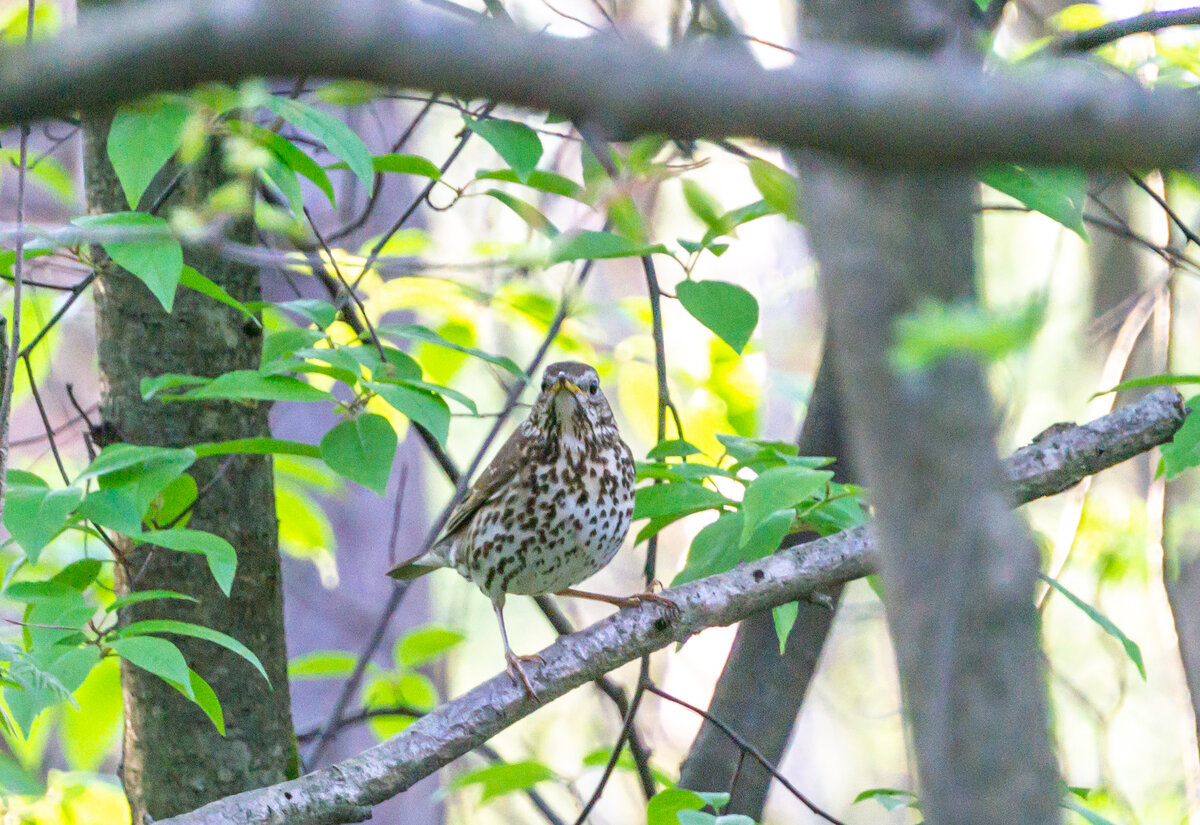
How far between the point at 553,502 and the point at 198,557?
1.12 meters

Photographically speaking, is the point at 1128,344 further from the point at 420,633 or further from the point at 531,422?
the point at 420,633

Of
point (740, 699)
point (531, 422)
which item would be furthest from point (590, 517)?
point (740, 699)

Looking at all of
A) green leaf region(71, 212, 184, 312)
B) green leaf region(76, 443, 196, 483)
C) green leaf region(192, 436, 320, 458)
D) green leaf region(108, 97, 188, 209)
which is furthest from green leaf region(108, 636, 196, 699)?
green leaf region(108, 97, 188, 209)

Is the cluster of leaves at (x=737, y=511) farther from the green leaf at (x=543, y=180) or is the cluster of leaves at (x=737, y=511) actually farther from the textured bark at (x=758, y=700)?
the green leaf at (x=543, y=180)

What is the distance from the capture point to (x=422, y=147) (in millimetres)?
9891

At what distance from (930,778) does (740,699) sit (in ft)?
8.11

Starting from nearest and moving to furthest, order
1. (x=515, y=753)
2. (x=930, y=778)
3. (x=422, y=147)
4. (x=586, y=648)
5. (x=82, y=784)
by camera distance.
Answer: (x=930, y=778)
(x=586, y=648)
(x=82, y=784)
(x=422, y=147)
(x=515, y=753)

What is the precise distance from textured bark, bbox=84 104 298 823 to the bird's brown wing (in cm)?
80

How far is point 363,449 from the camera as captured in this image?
255 cm

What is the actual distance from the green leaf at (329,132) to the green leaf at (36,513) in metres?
0.86

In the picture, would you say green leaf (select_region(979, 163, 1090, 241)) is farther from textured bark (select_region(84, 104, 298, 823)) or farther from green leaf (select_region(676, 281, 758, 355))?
textured bark (select_region(84, 104, 298, 823))

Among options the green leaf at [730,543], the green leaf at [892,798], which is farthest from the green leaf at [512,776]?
the green leaf at [892,798]

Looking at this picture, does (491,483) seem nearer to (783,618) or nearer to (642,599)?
(642,599)

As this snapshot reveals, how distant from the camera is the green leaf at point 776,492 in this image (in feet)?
7.15
